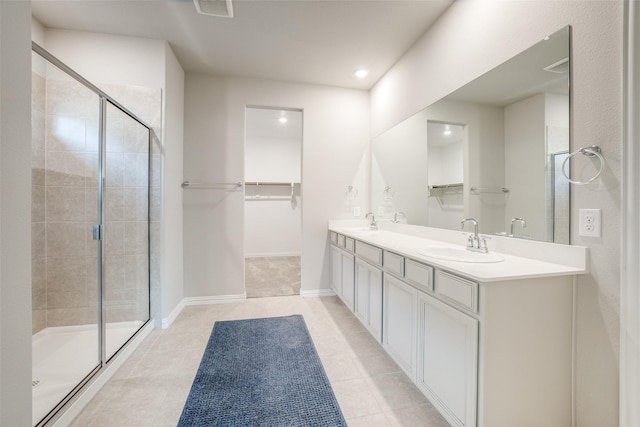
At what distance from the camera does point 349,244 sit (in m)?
2.65

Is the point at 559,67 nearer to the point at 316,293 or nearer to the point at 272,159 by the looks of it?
the point at 316,293

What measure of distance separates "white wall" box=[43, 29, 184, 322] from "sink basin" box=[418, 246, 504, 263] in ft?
7.59

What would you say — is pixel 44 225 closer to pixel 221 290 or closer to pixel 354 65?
pixel 221 290

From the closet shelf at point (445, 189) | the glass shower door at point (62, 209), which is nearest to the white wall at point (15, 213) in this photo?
the glass shower door at point (62, 209)

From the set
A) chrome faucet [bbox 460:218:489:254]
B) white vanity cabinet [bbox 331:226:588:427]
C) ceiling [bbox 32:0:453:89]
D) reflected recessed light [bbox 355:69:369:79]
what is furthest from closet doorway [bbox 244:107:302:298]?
white vanity cabinet [bbox 331:226:588:427]

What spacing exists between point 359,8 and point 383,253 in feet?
6.19

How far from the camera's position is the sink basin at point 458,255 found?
1.46m

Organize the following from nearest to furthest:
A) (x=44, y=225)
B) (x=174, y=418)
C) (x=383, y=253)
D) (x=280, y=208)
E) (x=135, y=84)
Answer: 1. (x=174, y=418)
2. (x=383, y=253)
3. (x=44, y=225)
4. (x=135, y=84)
5. (x=280, y=208)

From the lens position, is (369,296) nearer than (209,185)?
Yes

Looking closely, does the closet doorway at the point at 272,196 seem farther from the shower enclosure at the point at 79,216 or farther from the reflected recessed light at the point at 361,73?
the shower enclosure at the point at 79,216

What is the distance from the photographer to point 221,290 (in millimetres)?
3129

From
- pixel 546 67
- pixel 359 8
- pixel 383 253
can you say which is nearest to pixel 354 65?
pixel 359 8

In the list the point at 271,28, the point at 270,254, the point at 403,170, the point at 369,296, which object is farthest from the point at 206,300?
the point at 271,28

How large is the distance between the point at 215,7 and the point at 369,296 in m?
2.50
